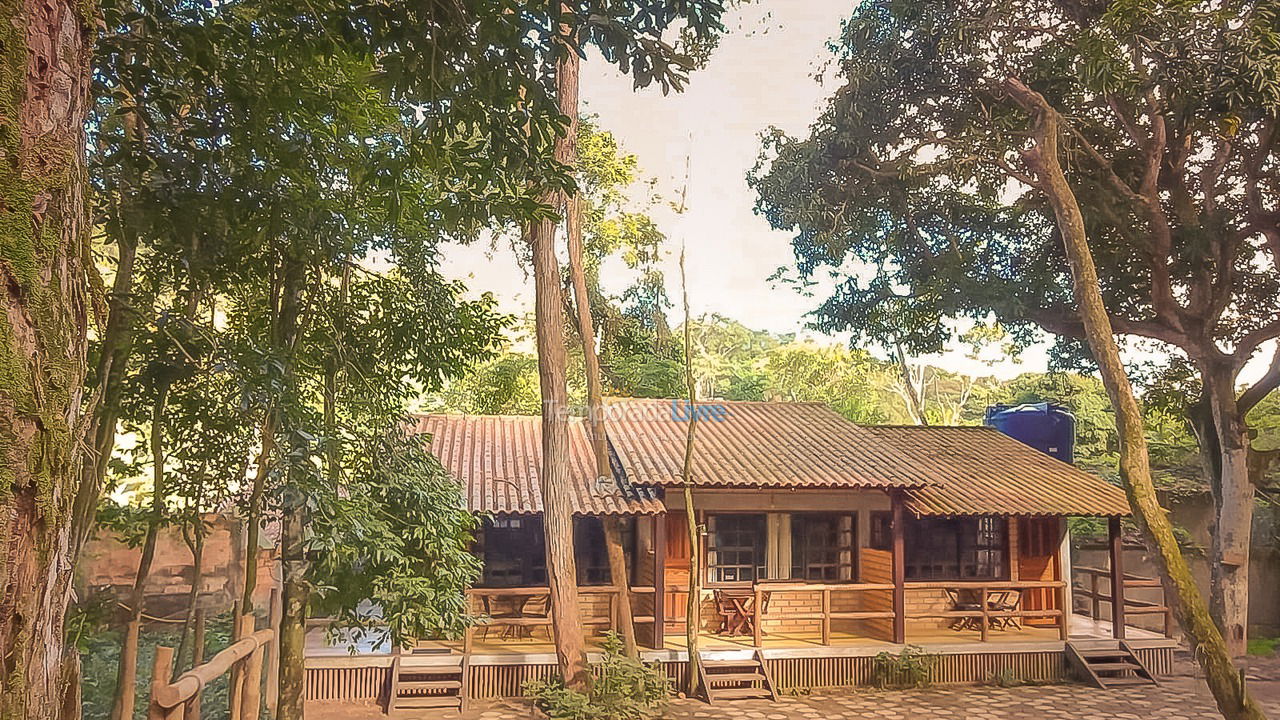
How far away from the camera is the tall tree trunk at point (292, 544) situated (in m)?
4.96

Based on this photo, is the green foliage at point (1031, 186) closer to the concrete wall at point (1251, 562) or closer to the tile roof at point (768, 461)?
the concrete wall at point (1251, 562)

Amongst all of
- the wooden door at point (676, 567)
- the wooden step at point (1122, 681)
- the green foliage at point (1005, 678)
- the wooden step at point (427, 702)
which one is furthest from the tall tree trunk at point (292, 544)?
the wooden step at point (1122, 681)

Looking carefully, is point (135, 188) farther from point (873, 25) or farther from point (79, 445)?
point (873, 25)

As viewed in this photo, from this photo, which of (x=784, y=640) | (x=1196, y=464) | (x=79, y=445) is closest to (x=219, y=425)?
(x=79, y=445)

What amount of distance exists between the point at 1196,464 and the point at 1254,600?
2.98 m

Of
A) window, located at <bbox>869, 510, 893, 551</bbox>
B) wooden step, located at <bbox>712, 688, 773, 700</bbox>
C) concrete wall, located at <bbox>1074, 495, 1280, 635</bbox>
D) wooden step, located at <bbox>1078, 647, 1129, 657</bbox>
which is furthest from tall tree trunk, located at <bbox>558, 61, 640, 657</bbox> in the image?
concrete wall, located at <bbox>1074, 495, 1280, 635</bbox>

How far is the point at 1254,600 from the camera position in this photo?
1474 centimetres

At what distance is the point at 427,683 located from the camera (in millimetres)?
9922

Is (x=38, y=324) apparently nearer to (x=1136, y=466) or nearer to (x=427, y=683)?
(x=1136, y=466)

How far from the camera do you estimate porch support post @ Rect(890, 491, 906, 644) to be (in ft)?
37.1

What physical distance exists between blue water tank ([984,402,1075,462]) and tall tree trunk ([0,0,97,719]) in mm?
16141

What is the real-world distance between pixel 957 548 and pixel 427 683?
8335 mm

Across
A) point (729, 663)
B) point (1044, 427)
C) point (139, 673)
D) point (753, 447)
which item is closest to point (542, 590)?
point (729, 663)

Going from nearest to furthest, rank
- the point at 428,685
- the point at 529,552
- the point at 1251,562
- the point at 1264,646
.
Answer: the point at 428,685 → the point at 529,552 → the point at 1264,646 → the point at 1251,562
